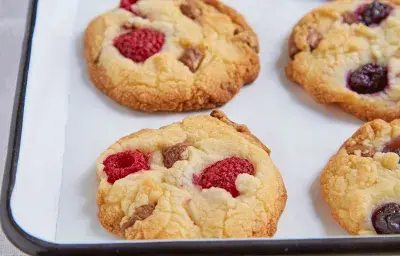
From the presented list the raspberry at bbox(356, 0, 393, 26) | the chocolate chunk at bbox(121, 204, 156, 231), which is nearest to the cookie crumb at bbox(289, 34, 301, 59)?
the raspberry at bbox(356, 0, 393, 26)

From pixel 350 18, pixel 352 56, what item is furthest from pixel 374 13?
pixel 352 56

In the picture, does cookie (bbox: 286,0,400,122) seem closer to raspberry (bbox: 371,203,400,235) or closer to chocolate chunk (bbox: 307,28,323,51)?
chocolate chunk (bbox: 307,28,323,51)

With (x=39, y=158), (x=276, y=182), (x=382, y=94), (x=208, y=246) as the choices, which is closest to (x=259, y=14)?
(x=382, y=94)

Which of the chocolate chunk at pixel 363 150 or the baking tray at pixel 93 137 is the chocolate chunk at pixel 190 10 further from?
the chocolate chunk at pixel 363 150

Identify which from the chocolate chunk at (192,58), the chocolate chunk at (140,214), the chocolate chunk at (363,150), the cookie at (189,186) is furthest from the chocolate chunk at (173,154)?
the chocolate chunk at (363,150)

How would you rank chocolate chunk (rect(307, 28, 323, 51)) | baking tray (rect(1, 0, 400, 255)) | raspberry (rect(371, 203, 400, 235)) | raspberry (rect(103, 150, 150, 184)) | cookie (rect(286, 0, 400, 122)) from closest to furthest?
baking tray (rect(1, 0, 400, 255)) → raspberry (rect(371, 203, 400, 235)) → raspberry (rect(103, 150, 150, 184)) → cookie (rect(286, 0, 400, 122)) → chocolate chunk (rect(307, 28, 323, 51))

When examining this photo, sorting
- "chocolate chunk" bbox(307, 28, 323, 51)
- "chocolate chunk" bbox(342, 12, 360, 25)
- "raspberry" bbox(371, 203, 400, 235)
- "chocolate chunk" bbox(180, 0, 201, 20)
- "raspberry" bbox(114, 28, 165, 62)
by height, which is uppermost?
"chocolate chunk" bbox(342, 12, 360, 25)

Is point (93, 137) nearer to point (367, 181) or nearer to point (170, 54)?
point (170, 54)
